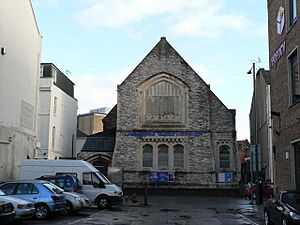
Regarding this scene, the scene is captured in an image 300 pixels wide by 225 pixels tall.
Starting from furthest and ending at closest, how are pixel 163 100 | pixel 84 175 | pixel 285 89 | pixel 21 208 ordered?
1. pixel 163 100
2. pixel 84 175
3. pixel 285 89
4. pixel 21 208

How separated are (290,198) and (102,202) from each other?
41.2 feet

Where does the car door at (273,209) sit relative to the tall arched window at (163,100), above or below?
below

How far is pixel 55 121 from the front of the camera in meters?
46.0

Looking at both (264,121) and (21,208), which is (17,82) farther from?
(264,121)

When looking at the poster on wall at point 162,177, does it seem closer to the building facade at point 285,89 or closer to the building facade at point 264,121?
the building facade at point 264,121

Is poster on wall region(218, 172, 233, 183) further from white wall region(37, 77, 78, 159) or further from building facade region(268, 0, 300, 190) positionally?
building facade region(268, 0, 300, 190)

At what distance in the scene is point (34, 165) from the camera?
26391 millimetres

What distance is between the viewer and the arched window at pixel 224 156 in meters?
45.1

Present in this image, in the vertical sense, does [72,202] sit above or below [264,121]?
below

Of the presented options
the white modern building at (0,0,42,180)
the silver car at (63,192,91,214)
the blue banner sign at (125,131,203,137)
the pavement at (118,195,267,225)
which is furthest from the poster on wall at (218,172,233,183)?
the silver car at (63,192,91,214)

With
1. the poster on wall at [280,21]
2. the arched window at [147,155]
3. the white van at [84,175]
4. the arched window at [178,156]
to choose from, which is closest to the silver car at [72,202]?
Answer: the white van at [84,175]

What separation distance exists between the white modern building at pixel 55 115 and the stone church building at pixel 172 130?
6.18m

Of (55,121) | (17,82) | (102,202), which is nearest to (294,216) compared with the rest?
(102,202)

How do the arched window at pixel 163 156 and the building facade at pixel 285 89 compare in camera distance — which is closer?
the building facade at pixel 285 89
